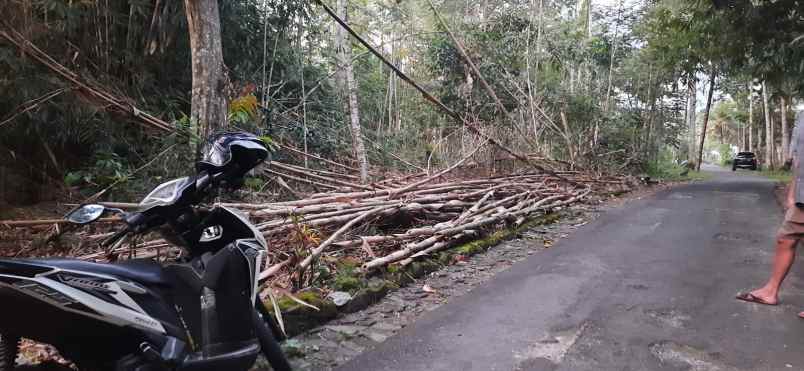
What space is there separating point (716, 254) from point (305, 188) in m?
4.88

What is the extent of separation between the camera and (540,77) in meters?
16.4

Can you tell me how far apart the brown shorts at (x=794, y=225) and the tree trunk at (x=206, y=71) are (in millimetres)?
4929

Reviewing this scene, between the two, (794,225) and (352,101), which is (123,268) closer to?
Answer: (794,225)

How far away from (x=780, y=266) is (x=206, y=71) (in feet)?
17.3

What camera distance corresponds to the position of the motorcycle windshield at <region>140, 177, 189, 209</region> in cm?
197

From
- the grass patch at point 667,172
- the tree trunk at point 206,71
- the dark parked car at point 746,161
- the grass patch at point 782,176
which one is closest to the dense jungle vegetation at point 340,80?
the tree trunk at point 206,71

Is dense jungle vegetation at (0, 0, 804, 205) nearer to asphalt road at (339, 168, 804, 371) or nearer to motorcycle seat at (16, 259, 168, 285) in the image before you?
asphalt road at (339, 168, 804, 371)

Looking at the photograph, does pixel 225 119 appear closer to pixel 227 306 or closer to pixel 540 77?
pixel 227 306

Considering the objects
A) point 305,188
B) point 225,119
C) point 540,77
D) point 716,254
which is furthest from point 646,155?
point 225,119

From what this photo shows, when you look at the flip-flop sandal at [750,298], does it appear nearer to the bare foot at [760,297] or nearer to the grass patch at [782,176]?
the bare foot at [760,297]

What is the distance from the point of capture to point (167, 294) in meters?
1.99

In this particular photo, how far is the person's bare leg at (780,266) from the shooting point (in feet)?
12.6

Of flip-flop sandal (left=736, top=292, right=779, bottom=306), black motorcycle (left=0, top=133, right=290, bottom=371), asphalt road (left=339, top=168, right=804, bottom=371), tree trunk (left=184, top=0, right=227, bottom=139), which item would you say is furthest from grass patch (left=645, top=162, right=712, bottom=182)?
black motorcycle (left=0, top=133, right=290, bottom=371)

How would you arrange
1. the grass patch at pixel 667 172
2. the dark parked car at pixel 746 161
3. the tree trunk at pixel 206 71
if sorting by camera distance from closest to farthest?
the tree trunk at pixel 206 71, the grass patch at pixel 667 172, the dark parked car at pixel 746 161
